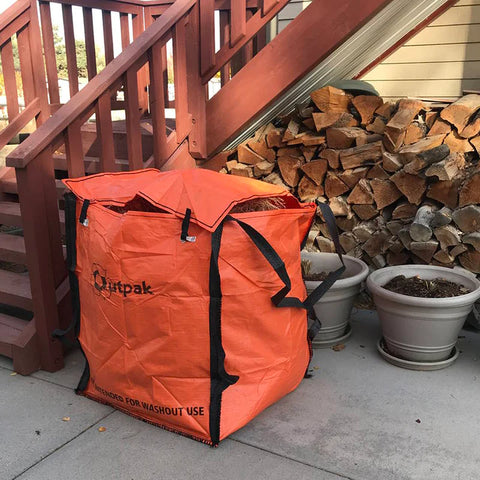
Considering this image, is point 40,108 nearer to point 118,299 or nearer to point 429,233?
point 118,299

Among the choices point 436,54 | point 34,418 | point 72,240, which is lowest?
point 34,418

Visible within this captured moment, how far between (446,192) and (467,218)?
0.18 m

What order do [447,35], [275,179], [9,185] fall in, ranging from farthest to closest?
[447,35], [275,179], [9,185]

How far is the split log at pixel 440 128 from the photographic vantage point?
2.73 metres

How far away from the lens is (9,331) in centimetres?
235

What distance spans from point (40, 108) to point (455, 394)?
2.98 metres

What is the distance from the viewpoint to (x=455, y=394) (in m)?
2.04

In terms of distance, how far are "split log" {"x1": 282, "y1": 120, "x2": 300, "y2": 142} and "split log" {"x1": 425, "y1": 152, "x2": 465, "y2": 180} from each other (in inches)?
32.1

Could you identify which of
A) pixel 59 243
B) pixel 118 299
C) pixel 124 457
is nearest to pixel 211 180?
pixel 118 299

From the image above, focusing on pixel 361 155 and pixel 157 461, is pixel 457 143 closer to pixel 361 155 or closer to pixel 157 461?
pixel 361 155

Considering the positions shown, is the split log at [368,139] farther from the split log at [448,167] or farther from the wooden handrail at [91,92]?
the wooden handrail at [91,92]

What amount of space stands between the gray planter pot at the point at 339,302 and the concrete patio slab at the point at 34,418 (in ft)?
3.43

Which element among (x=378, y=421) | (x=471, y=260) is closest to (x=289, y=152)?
(x=471, y=260)

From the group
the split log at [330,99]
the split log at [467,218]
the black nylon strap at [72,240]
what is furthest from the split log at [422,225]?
the black nylon strap at [72,240]
